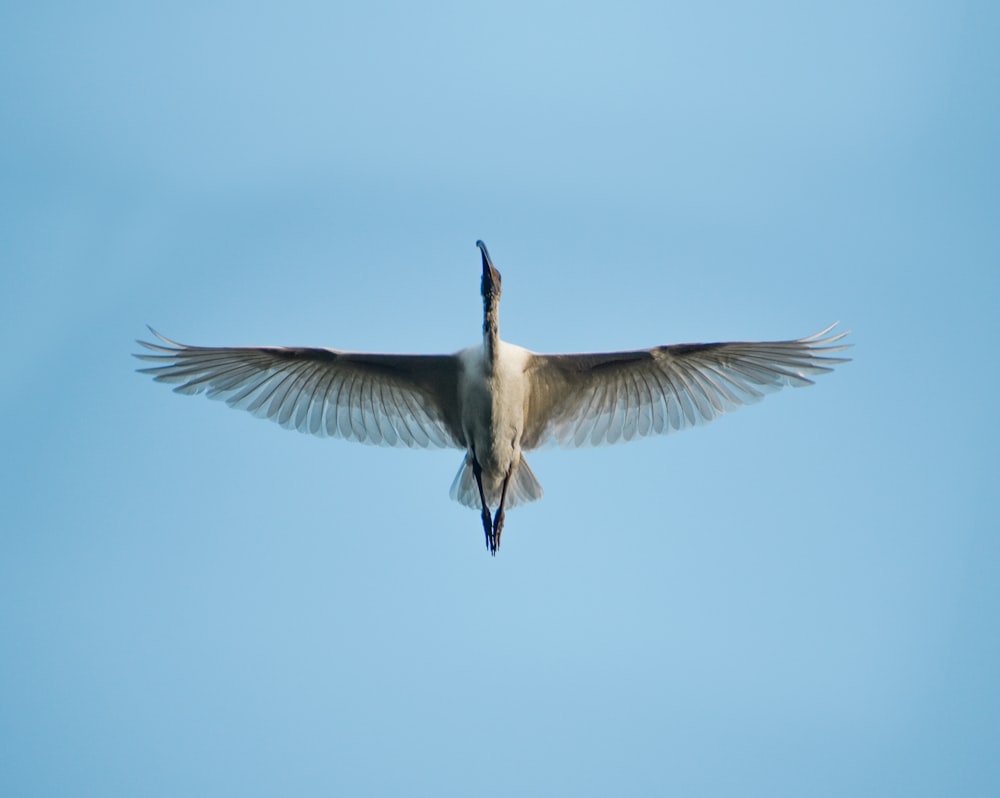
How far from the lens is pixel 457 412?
12383 millimetres

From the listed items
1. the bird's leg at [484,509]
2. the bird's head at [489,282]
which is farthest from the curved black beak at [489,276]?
the bird's leg at [484,509]

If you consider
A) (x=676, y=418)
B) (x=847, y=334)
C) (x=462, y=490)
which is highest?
(x=847, y=334)

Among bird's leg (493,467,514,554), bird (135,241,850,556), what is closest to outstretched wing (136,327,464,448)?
bird (135,241,850,556)

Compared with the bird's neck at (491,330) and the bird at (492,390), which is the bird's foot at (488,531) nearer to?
the bird at (492,390)

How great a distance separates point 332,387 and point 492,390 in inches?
70.0

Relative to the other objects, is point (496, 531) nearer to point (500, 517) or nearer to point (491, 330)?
point (500, 517)

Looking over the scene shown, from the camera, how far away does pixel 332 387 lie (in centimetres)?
1248

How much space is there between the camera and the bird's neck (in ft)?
38.0

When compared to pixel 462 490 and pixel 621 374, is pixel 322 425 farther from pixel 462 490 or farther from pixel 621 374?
pixel 621 374

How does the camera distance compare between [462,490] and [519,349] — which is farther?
[462,490]

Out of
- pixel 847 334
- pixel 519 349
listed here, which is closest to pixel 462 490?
pixel 519 349

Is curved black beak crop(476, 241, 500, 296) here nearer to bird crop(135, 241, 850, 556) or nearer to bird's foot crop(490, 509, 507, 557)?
bird crop(135, 241, 850, 556)

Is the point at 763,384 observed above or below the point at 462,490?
above

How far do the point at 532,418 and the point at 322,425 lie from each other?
2.05 m
